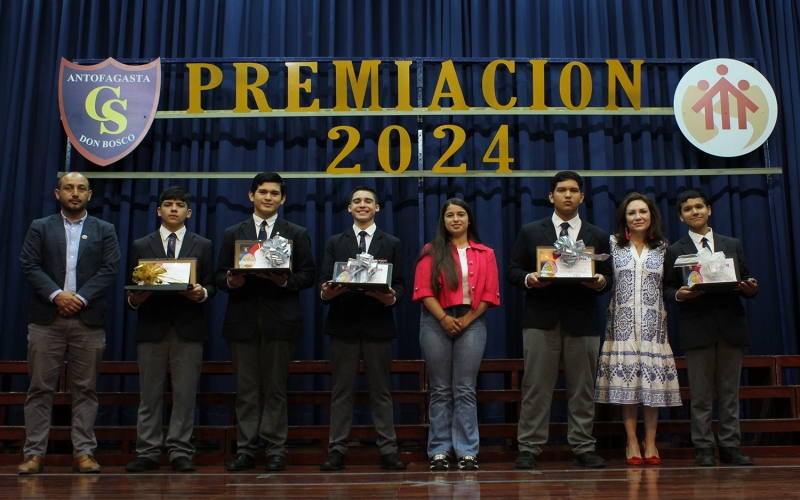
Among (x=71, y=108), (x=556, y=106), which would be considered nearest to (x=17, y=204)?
(x=71, y=108)

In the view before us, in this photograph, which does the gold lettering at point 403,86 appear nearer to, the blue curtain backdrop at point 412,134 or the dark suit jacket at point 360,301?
the blue curtain backdrop at point 412,134

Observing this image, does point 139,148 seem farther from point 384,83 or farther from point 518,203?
point 518,203

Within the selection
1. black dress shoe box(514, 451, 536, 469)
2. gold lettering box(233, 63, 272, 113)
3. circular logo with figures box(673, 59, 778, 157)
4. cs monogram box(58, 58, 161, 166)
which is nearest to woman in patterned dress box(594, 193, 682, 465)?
black dress shoe box(514, 451, 536, 469)

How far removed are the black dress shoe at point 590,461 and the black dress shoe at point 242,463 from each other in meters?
1.69

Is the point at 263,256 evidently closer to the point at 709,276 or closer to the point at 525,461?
the point at 525,461

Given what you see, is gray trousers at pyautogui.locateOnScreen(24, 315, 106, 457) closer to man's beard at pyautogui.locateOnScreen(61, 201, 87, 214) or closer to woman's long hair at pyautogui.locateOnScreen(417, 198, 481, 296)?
man's beard at pyautogui.locateOnScreen(61, 201, 87, 214)

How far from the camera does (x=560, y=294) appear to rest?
390 cm

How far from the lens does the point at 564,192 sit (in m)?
4.02

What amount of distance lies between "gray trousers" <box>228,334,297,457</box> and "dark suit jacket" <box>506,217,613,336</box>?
1.30 m

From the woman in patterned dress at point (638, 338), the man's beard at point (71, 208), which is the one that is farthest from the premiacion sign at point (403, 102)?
the woman in patterned dress at point (638, 338)

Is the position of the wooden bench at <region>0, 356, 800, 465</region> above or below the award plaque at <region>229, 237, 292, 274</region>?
below

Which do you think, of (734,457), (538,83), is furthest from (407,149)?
(734,457)

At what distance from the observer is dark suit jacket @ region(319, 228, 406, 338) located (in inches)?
151

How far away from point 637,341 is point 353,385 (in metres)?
1.52
